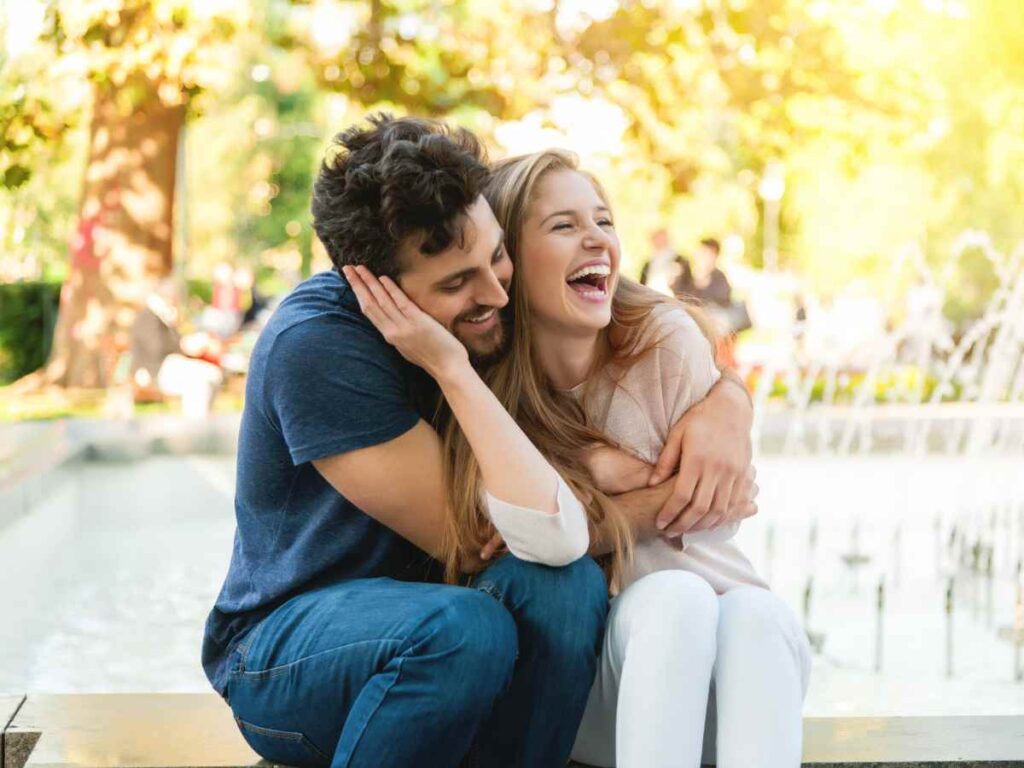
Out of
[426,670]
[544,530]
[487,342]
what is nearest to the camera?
[426,670]

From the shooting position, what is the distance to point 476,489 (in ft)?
8.00

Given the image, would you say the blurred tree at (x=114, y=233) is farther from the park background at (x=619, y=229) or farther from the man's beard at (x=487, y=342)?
the man's beard at (x=487, y=342)

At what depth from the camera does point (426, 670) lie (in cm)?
224

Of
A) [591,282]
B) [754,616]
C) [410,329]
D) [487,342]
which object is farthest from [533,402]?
[754,616]

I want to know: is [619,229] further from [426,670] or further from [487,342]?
[426,670]

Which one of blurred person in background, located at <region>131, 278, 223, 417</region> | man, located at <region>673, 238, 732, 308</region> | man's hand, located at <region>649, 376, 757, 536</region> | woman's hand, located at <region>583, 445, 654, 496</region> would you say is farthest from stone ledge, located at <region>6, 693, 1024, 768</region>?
man, located at <region>673, 238, 732, 308</region>

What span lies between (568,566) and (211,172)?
35.7m

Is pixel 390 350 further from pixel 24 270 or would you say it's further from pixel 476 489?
pixel 24 270

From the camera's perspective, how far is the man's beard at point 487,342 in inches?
104

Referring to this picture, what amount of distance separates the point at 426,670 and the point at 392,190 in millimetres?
737

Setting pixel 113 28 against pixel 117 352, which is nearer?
pixel 113 28

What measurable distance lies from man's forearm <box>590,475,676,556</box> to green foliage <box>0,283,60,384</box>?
46.9 feet

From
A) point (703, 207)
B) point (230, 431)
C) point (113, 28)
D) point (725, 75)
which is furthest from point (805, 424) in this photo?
point (703, 207)

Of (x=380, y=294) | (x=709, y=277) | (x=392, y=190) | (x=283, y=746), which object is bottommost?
(x=709, y=277)
